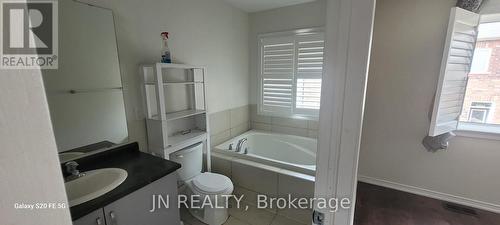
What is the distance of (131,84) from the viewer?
5.67 ft

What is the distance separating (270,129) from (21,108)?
10.3 feet

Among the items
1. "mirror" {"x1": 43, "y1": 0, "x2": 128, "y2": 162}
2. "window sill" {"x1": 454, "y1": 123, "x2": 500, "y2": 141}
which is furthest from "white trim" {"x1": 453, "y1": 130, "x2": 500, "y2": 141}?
"mirror" {"x1": 43, "y1": 0, "x2": 128, "y2": 162}

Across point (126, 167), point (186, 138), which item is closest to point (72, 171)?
point (126, 167)

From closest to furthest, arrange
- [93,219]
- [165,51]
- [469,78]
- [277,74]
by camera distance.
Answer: [93,219] < [165,51] < [469,78] < [277,74]

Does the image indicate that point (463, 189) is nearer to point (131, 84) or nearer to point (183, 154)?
point (183, 154)

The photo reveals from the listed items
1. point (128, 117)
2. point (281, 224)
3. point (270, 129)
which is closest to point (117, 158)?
point (128, 117)

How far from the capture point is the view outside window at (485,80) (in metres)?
2.08

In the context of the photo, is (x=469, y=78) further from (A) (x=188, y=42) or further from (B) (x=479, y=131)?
(A) (x=188, y=42)

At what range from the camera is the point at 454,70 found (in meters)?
1.97

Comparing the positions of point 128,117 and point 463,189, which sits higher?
point 128,117

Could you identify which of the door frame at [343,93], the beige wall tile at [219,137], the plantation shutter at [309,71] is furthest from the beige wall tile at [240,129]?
the door frame at [343,93]

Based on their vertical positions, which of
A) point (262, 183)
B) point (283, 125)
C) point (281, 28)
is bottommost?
point (262, 183)

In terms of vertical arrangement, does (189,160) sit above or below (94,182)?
below

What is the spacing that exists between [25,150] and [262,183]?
2.07 m
